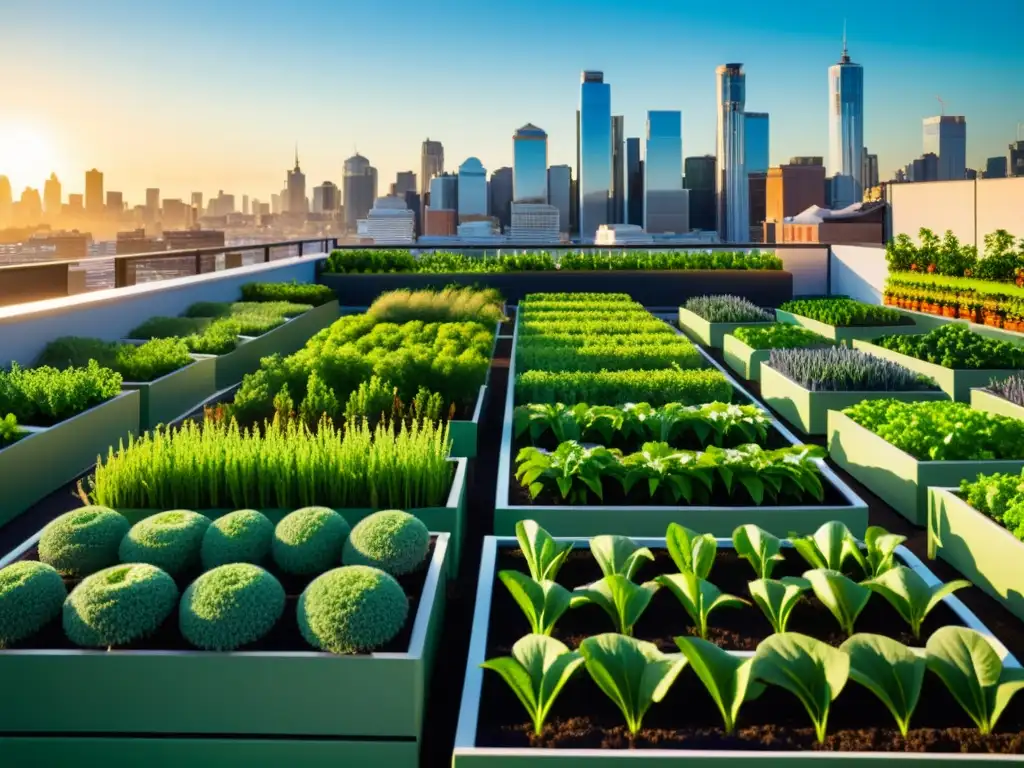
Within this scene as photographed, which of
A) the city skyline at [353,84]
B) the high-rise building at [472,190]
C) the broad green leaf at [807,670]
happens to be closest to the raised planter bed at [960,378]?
the broad green leaf at [807,670]

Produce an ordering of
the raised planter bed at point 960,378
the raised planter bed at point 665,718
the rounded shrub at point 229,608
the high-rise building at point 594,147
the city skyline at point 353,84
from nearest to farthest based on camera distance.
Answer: the raised planter bed at point 665,718, the rounded shrub at point 229,608, the raised planter bed at point 960,378, the city skyline at point 353,84, the high-rise building at point 594,147

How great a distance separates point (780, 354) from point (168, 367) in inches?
196

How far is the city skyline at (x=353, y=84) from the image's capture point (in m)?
21.7

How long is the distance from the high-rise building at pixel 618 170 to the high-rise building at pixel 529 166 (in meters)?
6.99

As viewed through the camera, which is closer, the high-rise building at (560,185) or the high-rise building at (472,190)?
the high-rise building at (472,190)

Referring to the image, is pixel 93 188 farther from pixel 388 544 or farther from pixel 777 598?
pixel 777 598

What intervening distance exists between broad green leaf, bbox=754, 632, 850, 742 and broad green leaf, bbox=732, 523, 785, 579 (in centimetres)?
86

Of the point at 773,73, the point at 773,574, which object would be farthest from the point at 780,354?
the point at 773,73

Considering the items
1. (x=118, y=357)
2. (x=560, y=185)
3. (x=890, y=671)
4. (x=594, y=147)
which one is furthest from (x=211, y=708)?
(x=560, y=185)

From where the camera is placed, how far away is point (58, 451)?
212 inches

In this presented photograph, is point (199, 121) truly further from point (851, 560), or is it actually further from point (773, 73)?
point (851, 560)

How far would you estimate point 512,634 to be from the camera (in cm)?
299

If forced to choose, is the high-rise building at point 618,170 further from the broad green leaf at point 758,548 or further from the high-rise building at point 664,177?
the broad green leaf at point 758,548

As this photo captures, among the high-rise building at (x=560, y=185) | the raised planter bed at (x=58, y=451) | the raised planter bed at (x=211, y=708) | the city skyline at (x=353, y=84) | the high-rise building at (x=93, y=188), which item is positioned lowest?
the raised planter bed at (x=211, y=708)
